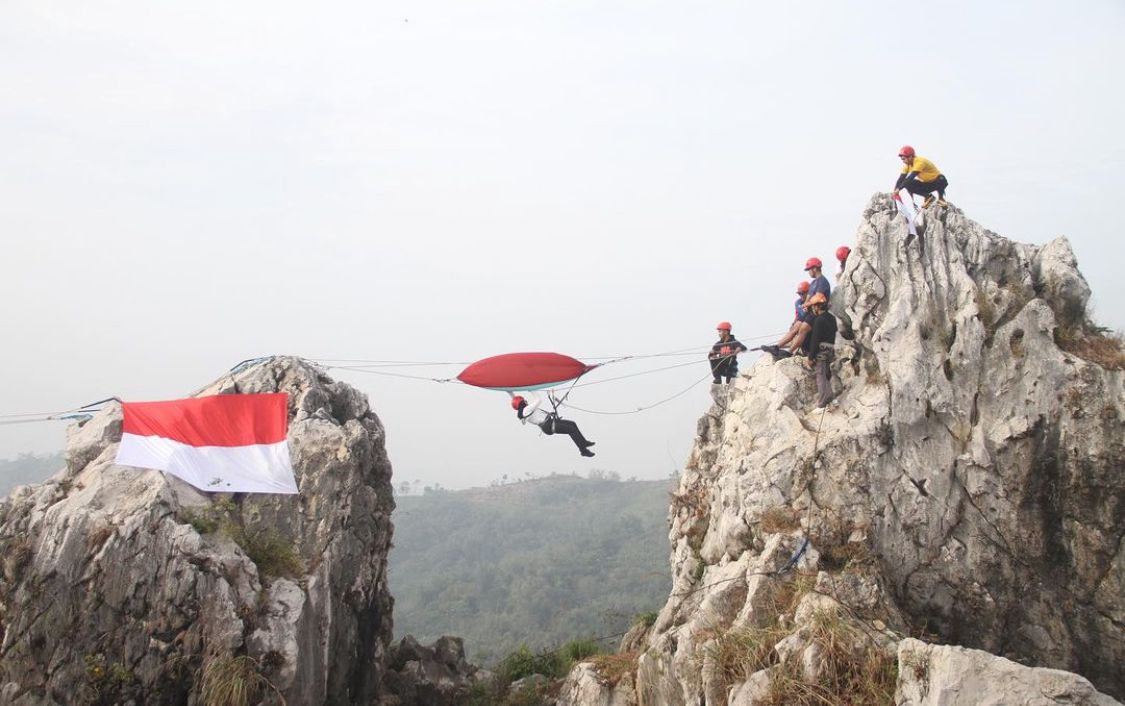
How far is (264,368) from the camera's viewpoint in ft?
56.3

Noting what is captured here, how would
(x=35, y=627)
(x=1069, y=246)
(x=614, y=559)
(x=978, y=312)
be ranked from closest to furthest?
(x=35, y=627) → (x=978, y=312) → (x=1069, y=246) → (x=614, y=559)

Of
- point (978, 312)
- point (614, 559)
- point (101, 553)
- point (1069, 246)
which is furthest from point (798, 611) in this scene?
point (614, 559)

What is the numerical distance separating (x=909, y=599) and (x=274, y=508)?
39.3 feet

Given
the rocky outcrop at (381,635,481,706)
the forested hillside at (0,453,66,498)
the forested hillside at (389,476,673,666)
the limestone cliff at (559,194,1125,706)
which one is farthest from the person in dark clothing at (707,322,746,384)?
the forested hillside at (0,453,66,498)

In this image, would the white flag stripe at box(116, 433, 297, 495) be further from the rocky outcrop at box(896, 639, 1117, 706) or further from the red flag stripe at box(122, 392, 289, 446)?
the rocky outcrop at box(896, 639, 1117, 706)

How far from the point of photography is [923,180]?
16.3 metres

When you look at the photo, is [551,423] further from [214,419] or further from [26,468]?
[26,468]

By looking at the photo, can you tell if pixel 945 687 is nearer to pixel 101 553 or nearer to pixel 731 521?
pixel 731 521

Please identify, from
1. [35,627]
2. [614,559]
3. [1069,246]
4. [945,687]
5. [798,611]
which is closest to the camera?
[945,687]

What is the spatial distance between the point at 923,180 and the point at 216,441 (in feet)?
52.1

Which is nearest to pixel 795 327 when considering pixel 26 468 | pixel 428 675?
pixel 428 675

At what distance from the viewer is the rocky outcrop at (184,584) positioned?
40.5 ft

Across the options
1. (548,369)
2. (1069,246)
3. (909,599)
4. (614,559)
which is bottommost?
(614,559)

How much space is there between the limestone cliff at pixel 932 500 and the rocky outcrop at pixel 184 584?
4905mm
